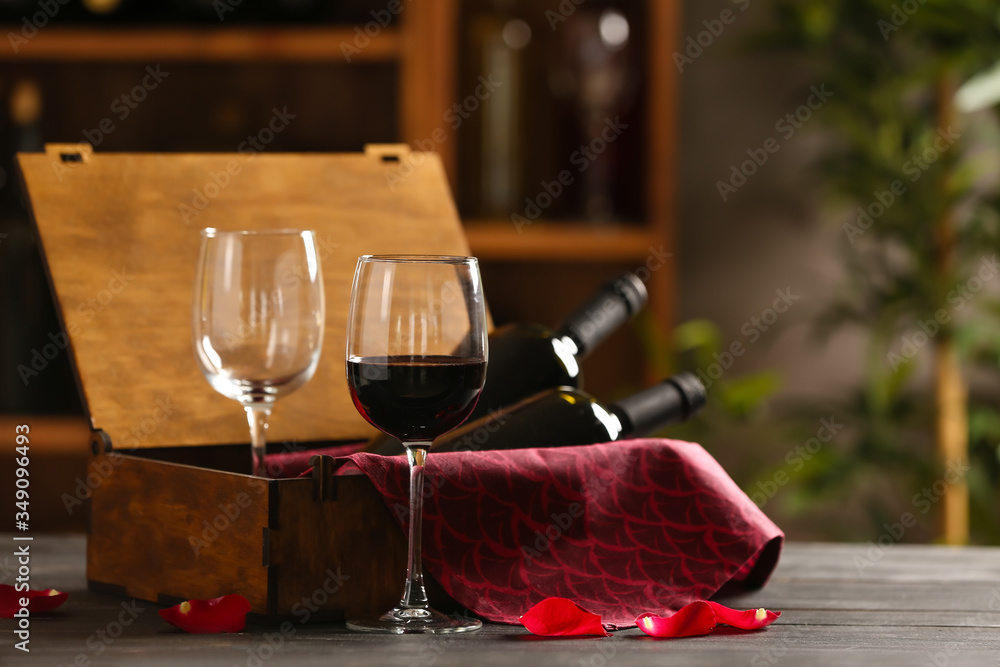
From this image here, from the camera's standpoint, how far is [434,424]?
71 cm

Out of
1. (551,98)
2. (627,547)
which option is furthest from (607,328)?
(551,98)

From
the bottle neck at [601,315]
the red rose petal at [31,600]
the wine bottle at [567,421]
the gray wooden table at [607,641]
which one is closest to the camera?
the gray wooden table at [607,641]

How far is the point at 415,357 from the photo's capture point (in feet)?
2.27

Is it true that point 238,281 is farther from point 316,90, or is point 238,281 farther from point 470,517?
point 316,90

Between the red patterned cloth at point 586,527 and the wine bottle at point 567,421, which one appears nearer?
the red patterned cloth at point 586,527

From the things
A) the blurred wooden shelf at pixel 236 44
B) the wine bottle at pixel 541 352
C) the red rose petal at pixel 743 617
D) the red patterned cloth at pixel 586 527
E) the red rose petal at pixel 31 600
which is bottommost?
the red rose petal at pixel 31 600

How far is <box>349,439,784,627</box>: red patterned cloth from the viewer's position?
752mm

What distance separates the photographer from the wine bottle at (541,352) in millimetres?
942

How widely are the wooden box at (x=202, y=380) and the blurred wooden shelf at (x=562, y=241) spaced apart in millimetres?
880

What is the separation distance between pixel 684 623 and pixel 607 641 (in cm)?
6

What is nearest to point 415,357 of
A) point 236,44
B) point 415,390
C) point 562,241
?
point 415,390

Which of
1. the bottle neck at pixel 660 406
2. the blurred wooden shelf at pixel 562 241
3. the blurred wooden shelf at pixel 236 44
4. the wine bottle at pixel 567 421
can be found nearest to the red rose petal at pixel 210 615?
the wine bottle at pixel 567 421

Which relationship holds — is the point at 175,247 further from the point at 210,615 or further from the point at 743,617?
the point at 743,617

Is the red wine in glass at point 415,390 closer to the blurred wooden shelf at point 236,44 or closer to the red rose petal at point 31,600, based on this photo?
the red rose petal at point 31,600
